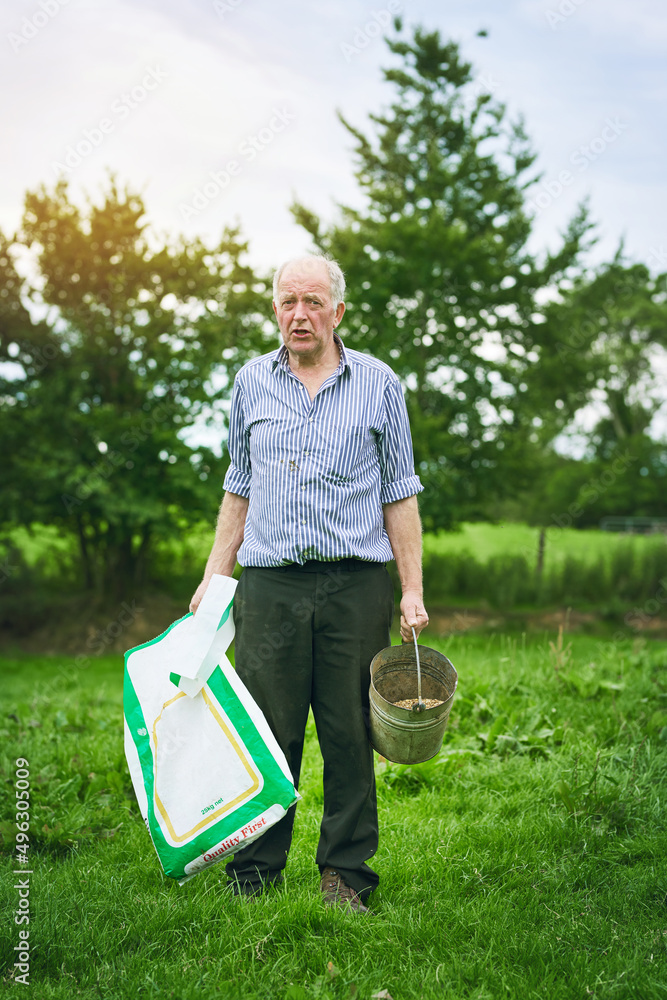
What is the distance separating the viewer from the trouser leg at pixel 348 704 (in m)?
2.49

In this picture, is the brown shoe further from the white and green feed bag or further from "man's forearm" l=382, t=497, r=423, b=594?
"man's forearm" l=382, t=497, r=423, b=594

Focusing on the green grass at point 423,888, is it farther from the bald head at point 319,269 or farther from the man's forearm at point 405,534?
the bald head at point 319,269

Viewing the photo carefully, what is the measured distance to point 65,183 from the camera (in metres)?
12.5

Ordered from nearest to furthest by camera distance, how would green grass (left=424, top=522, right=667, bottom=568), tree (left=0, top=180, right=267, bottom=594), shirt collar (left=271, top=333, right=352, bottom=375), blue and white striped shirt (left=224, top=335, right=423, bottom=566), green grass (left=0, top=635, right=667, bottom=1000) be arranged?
green grass (left=0, top=635, right=667, bottom=1000) < blue and white striped shirt (left=224, top=335, right=423, bottom=566) < shirt collar (left=271, top=333, right=352, bottom=375) < tree (left=0, top=180, right=267, bottom=594) < green grass (left=424, top=522, right=667, bottom=568)

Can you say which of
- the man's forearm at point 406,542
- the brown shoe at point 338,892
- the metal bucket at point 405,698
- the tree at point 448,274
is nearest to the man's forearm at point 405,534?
the man's forearm at point 406,542

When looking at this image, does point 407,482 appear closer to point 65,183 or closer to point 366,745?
point 366,745

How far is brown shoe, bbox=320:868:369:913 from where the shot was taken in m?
2.43

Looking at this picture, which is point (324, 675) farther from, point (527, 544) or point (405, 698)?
point (527, 544)

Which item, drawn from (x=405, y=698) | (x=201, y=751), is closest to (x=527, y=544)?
(x=405, y=698)

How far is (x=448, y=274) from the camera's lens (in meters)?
12.8

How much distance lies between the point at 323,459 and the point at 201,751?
1001mm

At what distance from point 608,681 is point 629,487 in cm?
2812

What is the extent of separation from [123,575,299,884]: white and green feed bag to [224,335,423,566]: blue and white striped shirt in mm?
295

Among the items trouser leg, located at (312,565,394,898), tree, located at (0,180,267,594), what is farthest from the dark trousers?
tree, located at (0,180,267,594)
